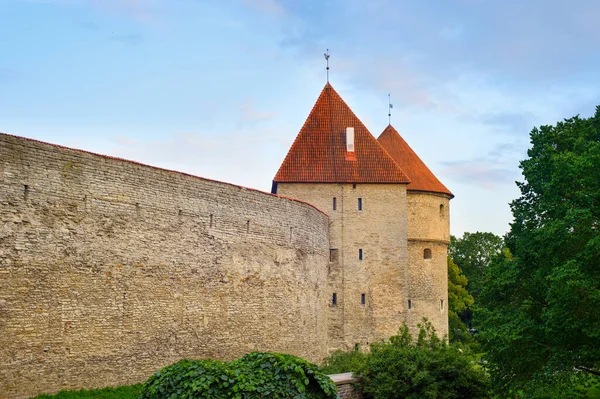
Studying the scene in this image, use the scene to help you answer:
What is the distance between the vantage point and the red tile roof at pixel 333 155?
28172 millimetres

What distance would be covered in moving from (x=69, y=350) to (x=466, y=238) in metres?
43.6

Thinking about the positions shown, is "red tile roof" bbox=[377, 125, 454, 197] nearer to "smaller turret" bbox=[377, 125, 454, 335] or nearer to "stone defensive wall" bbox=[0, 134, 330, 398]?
"smaller turret" bbox=[377, 125, 454, 335]

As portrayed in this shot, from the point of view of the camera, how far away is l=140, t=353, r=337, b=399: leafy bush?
1127 centimetres

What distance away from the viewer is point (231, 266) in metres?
19.4

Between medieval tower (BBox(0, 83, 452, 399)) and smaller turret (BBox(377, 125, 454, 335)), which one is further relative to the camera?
smaller turret (BBox(377, 125, 454, 335))

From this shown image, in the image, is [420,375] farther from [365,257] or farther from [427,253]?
[427,253]

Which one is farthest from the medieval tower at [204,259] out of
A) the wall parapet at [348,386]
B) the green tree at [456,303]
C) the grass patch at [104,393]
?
the green tree at [456,303]

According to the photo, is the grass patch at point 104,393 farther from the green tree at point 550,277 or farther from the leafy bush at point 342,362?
the green tree at point 550,277

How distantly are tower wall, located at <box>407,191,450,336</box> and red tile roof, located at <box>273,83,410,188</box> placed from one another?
228 centimetres

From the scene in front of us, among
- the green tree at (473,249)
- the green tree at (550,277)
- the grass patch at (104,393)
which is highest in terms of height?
the green tree at (473,249)

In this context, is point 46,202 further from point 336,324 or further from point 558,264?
point 336,324

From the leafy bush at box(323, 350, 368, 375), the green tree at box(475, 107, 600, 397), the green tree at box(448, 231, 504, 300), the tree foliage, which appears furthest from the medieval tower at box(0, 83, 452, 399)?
the green tree at box(448, 231, 504, 300)

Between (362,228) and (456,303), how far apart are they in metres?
17.9

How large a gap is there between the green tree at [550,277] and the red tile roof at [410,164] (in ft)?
41.6
